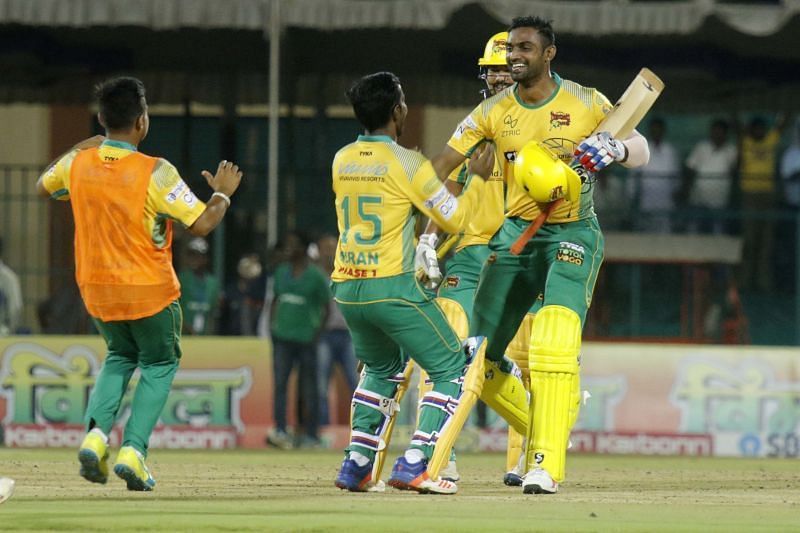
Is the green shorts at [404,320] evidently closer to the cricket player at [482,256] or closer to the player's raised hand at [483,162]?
the cricket player at [482,256]

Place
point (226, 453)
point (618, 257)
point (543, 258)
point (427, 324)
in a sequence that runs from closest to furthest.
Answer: point (427, 324)
point (543, 258)
point (226, 453)
point (618, 257)

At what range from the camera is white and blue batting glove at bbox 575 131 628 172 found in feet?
29.6

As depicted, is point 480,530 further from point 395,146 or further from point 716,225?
point 716,225

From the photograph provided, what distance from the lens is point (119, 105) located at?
9.16m

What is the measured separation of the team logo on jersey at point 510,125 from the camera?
9359 millimetres

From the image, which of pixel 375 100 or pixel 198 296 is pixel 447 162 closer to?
pixel 375 100

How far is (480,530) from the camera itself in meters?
7.20

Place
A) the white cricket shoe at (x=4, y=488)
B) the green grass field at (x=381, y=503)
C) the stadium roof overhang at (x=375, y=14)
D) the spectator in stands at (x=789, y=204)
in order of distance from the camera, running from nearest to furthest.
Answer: the green grass field at (x=381, y=503), the white cricket shoe at (x=4, y=488), the stadium roof overhang at (x=375, y=14), the spectator in stands at (x=789, y=204)

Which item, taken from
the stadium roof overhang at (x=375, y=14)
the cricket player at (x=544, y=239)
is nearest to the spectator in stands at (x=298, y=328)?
the stadium roof overhang at (x=375, y=14)

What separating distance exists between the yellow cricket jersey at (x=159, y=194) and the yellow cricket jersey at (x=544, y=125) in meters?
1.45

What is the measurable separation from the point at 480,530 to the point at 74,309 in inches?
422

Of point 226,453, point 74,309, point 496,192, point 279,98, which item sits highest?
point 279,98

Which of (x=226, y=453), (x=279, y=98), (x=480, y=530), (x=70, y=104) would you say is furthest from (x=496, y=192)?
(x=70, y=104)

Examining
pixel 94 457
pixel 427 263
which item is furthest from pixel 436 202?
pixel 94 457
